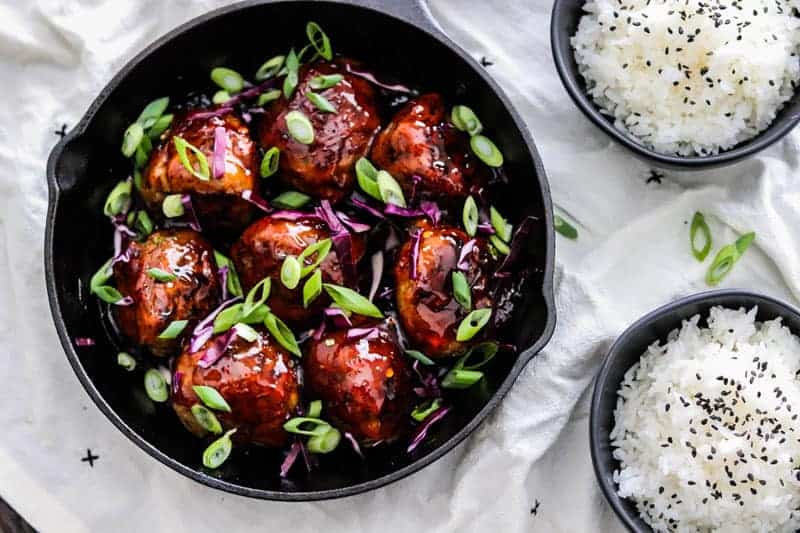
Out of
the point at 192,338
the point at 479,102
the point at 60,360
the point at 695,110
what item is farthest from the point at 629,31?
the point at 60,360

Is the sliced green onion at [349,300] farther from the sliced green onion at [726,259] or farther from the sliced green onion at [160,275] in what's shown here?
the sliced green onion at [726,259]

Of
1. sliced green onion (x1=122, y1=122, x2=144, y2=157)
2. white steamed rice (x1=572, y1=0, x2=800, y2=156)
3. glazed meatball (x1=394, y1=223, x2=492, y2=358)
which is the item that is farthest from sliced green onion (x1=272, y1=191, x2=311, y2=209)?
white steamed rice (x1=572, y1=0, x2=800, y2=156)

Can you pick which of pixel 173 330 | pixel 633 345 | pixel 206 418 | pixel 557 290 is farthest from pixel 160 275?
pixel 633 345

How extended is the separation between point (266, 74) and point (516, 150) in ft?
2.60

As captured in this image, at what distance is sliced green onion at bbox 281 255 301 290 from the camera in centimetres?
286

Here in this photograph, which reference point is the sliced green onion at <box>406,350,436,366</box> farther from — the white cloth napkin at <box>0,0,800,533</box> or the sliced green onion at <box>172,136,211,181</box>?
the sliced green onion at <box>172,136,211,181</box>

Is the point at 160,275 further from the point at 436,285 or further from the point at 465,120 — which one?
the point at 465,120

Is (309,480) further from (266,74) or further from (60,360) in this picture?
(266,74)

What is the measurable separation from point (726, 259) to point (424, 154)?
1010mm

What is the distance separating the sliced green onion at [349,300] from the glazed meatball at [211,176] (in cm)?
34

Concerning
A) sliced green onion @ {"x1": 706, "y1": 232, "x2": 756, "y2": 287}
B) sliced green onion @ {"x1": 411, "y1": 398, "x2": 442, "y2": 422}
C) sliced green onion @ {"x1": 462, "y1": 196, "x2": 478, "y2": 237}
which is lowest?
sliced green onion @ {"x1": 411, "y1": 398, "x2": 442, "y2": 422}

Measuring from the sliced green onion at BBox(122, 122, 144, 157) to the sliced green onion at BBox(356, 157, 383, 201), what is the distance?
2.08 ft

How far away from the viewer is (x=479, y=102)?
3115mm

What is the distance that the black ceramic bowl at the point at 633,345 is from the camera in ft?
10.2
